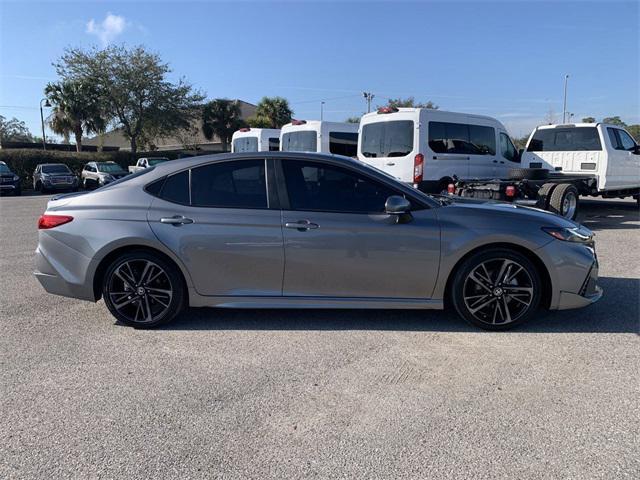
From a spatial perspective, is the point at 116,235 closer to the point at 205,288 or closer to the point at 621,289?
the point at 205,288

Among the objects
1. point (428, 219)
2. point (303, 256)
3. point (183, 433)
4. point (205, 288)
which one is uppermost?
point (428, 219)

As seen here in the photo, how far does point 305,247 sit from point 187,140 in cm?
4360

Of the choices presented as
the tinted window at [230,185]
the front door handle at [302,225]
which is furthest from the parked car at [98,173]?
the front door handle at [302,225]

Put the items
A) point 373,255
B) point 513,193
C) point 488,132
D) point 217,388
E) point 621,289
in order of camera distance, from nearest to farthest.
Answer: point 217,388 → point 373,255 → point 621,289 → point 513,193 → point 488,132

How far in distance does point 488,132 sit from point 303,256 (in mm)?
9020

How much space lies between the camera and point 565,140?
461 inches

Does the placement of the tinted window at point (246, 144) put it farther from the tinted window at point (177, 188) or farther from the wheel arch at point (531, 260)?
the wheel arch at point (531, 260)

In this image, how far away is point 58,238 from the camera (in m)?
4.29

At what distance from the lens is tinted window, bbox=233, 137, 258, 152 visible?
18.2 m

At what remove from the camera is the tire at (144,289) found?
4.20m

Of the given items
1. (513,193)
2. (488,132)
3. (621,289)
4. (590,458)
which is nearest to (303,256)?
(590,458)

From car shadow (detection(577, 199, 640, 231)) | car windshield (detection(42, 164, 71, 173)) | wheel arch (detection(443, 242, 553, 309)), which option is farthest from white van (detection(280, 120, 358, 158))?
car windshield (detection(42, 164, 71, 173))

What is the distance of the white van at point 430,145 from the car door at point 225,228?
669 cm

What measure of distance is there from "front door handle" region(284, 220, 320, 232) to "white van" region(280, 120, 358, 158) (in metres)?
11.0
